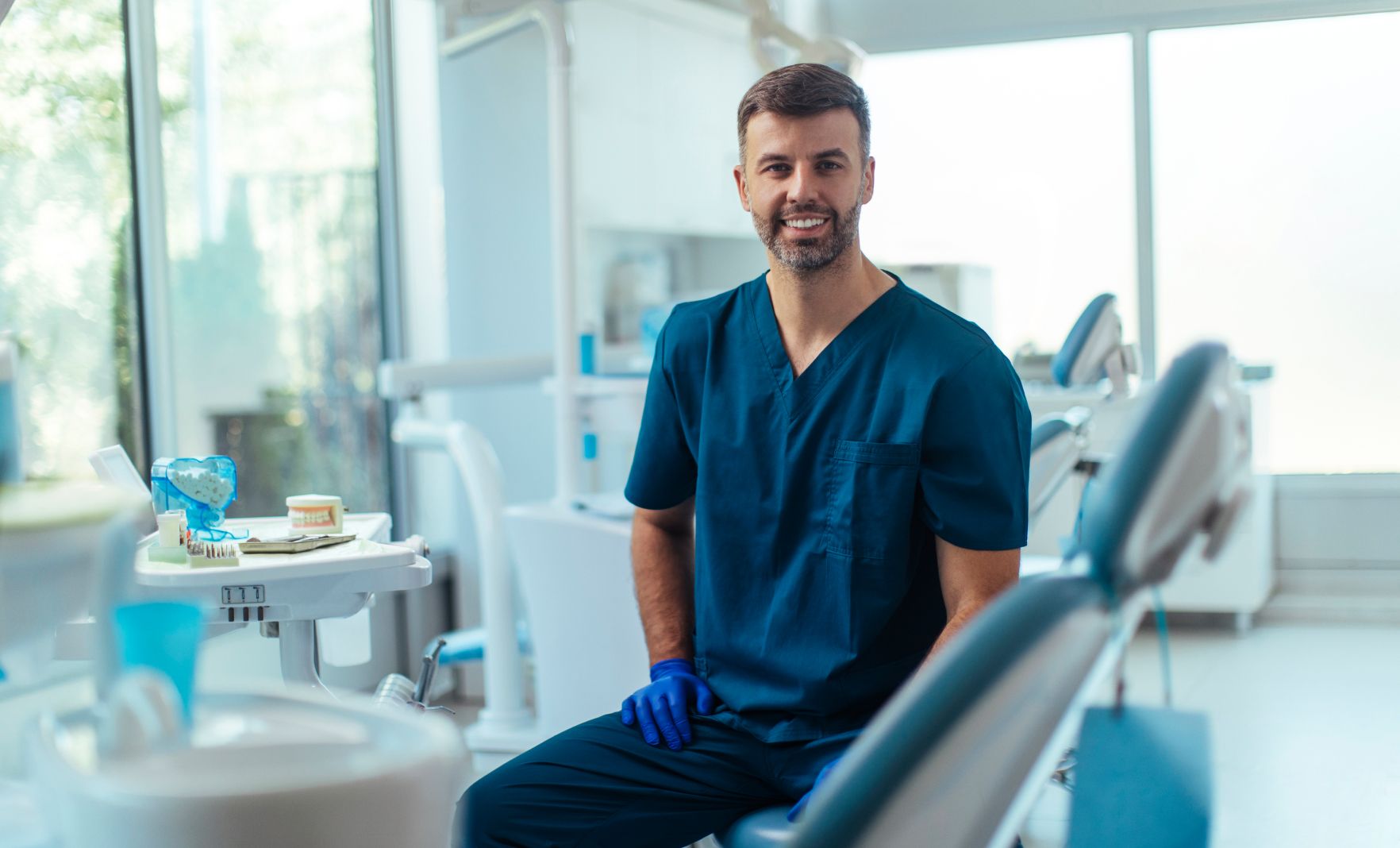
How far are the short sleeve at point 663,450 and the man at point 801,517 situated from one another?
0.02 meters

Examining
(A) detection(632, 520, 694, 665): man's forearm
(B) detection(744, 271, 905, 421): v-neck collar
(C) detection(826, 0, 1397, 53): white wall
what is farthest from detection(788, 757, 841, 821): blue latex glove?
(C) detection(826, 0, 1397, 53): white wall

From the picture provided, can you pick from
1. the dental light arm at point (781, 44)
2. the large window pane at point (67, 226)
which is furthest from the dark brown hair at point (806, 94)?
the large window pane at point (67, 226)

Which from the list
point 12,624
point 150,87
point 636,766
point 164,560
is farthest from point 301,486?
point 12,624

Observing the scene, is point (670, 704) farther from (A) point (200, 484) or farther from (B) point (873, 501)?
(A) point (200, 484)

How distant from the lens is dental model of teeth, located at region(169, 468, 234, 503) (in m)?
1.53

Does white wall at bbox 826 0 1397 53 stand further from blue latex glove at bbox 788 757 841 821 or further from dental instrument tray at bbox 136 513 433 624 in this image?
blue latex glove at bbox 788 757 841 821

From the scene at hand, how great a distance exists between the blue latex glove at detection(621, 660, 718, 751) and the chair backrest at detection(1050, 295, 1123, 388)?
100 centimetres

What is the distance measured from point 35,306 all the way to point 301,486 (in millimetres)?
924

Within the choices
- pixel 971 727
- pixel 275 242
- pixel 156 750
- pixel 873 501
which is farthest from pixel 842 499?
pixel 275 242

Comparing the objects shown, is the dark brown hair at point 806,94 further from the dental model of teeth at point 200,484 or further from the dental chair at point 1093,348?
the dental chair at point 1093,348

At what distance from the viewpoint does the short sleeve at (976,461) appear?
53.1 inches

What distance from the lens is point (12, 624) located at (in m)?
0.67

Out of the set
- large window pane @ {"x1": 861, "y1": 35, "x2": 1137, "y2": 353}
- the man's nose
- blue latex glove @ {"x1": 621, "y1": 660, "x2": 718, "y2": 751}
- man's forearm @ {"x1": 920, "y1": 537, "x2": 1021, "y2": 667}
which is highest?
large window pane @ {"x1": 861, "y1": 35, "x2": 1137, "y2": 353}

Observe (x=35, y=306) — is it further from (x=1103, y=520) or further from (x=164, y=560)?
(x=1103, y=520)
